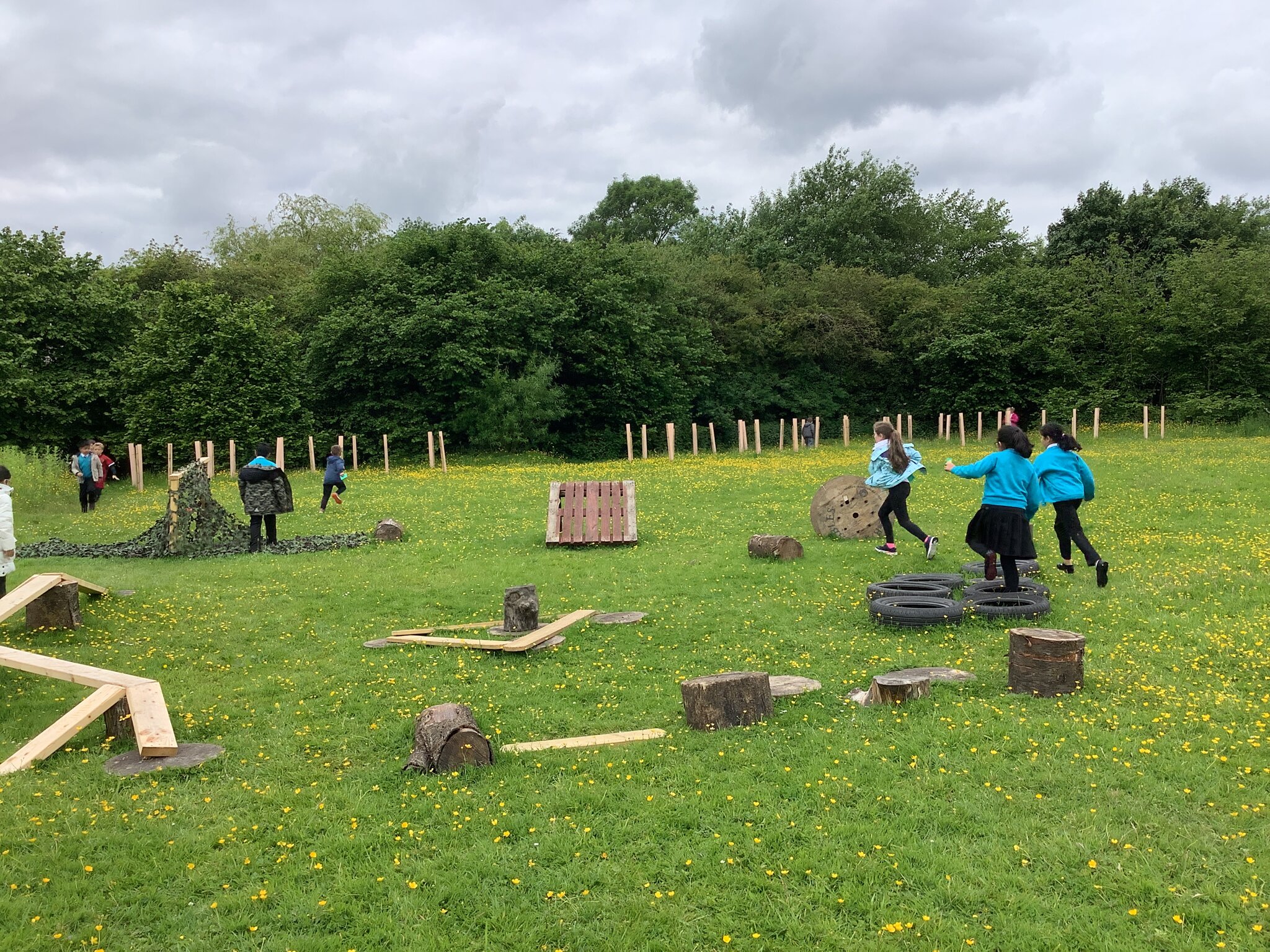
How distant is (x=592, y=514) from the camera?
16.5 m

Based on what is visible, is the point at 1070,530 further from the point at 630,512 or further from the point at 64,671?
the point at 64,671

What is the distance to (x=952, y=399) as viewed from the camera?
1914 inches

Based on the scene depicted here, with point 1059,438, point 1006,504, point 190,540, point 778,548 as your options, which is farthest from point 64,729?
point 1059,438

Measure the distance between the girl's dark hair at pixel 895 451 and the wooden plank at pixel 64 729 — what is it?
1022cm

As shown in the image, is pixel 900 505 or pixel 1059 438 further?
pixel 900 505

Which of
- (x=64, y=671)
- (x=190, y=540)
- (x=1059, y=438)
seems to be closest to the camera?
(x=64, y=671)

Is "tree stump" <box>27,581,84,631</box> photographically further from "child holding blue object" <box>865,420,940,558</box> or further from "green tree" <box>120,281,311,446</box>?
"green tree" <box>120,281,311,446</box>

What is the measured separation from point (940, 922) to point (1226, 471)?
21808 mm

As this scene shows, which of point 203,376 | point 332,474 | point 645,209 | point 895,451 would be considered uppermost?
point 645,209

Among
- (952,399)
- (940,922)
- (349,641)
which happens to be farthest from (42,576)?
(952,399)

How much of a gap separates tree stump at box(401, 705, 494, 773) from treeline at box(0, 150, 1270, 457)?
3167cm

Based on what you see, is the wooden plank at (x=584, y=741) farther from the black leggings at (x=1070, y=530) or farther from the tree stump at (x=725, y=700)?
the black leggings at (x=1070, y=530)

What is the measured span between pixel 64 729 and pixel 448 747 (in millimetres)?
3056

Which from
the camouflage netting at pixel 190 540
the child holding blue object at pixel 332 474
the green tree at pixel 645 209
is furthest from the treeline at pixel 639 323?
the camouflage netting at pixel 190 540
